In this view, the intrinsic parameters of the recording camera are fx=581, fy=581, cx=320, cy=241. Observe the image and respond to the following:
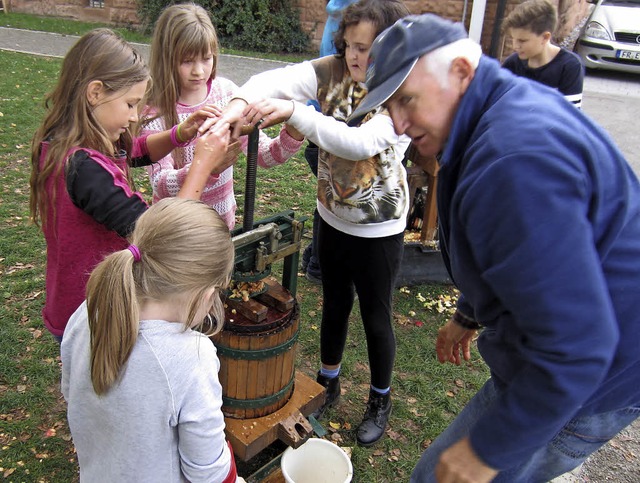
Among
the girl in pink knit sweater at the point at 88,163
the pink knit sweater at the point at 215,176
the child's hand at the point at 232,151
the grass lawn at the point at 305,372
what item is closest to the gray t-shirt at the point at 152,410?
the girl in pink knit sweater at the point at 88,163

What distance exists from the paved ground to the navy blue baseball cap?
2465 mm

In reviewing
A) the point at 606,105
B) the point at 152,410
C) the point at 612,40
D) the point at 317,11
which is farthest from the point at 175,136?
the point at 317,11

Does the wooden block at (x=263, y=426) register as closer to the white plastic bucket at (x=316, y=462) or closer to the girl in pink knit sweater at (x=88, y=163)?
the white plastic bucket at (x=316, y=462)

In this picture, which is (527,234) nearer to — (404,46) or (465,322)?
(404,46)

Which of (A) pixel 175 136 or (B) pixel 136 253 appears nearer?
(B) pixel 136 253

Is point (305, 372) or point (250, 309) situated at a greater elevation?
point (250, 309)

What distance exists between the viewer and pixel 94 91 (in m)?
2.03

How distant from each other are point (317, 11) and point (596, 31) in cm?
577

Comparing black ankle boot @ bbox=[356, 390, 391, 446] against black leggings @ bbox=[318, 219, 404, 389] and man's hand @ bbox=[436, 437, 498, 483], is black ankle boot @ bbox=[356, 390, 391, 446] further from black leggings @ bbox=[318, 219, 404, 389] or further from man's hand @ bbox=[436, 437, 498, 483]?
man's hand @ bbox=[436, 437, 498, 483]

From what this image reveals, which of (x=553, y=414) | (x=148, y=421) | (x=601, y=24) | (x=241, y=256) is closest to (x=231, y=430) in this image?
(x=241, y=256)

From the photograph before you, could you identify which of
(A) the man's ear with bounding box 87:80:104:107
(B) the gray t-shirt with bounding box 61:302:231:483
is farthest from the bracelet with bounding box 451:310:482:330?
(A) the man's ear with bounding box 87:80:104:107

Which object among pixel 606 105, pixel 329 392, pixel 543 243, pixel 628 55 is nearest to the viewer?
pixel 543 243

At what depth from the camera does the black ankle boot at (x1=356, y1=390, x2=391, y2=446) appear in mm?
3051

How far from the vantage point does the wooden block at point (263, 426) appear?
242 centimetres
